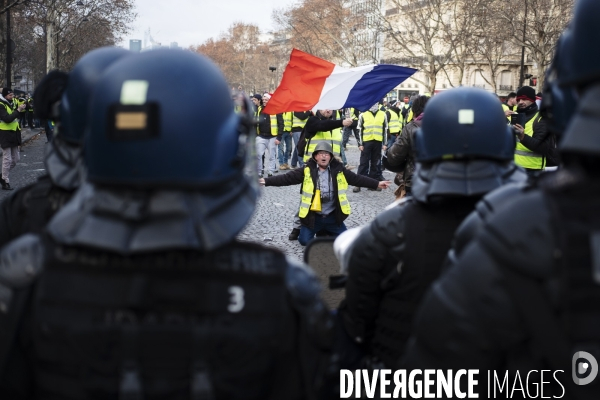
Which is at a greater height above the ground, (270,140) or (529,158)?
(529,158)

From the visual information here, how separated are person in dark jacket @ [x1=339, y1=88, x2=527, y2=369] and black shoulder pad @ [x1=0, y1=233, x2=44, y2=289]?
1.29 metres

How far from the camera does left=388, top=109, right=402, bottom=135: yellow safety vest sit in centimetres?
1721

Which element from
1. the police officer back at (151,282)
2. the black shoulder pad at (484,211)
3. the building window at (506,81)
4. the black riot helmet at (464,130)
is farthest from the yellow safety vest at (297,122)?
the building window at (506,81)

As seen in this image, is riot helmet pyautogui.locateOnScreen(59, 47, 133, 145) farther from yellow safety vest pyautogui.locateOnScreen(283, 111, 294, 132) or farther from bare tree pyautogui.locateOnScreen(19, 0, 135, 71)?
bare tree pyautogui.locateOnScreen(19, 0, 135, 71)

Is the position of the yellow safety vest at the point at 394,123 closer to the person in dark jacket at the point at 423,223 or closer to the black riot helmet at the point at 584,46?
the person in dark jacket at the point at 423,223

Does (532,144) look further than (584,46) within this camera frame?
Yes

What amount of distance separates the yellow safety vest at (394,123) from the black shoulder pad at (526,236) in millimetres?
15815

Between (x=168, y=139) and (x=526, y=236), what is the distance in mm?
756

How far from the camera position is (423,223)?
103 inches

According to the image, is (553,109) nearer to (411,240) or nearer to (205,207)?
(205,207)

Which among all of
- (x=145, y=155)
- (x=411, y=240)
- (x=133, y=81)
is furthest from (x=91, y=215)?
(x=411, y=240)

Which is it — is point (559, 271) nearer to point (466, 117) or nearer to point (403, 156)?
point (466, 117)

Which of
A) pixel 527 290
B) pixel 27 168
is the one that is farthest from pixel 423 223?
pixel 27 168

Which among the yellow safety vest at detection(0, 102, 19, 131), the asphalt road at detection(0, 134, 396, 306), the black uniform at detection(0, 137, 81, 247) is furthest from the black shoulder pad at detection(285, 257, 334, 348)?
the yellow safety vest at detection(0, 102, 19, 131)
